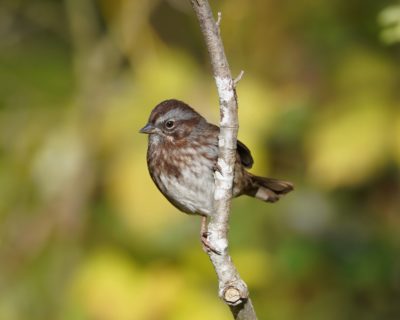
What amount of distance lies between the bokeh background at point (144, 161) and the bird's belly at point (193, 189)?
48 cm

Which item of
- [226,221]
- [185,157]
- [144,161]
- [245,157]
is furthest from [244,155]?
[226,221]

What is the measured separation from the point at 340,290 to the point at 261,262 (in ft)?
4.93

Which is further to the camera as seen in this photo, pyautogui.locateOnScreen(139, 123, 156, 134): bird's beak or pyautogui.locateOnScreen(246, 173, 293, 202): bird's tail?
pyautogui.locateOnScreen(246, 173, 293, 202): bird's tail

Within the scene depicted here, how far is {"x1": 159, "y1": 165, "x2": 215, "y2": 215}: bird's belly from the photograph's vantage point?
471 cm

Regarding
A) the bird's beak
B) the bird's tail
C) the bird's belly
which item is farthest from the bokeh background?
the bird's belly

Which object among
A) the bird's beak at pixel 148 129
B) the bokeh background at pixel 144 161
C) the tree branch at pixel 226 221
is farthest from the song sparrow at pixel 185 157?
the tree branch at pixel 226 221

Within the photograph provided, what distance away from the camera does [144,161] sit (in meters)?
5.33

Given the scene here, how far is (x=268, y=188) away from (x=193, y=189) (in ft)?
2.31

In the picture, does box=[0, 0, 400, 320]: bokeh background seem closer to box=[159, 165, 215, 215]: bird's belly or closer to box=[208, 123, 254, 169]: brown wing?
box=[208, 123, 254, 169]: brown wing

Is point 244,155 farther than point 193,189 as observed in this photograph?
Yes

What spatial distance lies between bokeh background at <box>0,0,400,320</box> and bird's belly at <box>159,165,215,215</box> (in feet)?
1.58

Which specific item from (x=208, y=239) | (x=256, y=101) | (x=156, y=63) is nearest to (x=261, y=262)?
(x=256, y=101)

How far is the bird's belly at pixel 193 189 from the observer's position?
15.4 feet

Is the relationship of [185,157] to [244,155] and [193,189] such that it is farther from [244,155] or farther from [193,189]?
[244,155]
